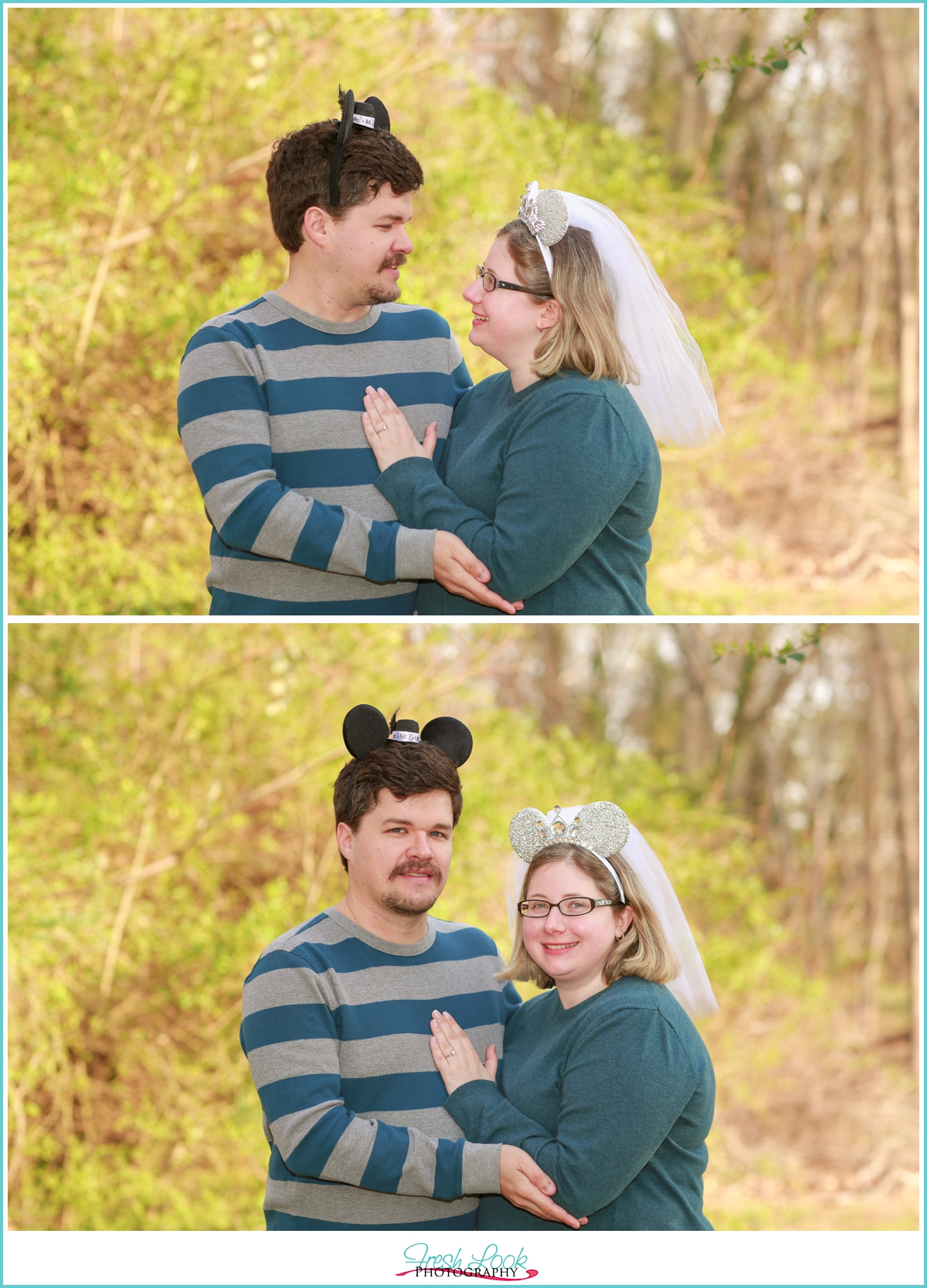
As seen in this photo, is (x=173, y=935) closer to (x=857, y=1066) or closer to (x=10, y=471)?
(x=10, y=471)

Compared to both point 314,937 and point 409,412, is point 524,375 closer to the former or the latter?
point 409,412

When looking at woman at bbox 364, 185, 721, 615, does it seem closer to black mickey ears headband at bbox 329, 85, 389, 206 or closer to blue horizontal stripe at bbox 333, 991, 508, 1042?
black mickey ears headband at bbox 329, 85, 389, 206

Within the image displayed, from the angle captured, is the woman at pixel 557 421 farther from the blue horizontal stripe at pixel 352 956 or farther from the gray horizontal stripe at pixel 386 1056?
the gray horizontal stripe at pixel 386 1056

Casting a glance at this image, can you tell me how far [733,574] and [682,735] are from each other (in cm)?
101

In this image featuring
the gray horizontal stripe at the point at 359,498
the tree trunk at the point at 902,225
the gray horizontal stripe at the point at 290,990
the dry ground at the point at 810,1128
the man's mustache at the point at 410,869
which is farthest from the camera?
the tree trunk at the point at 902,225

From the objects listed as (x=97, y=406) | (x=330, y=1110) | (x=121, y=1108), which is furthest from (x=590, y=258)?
(x=121, y=1108)

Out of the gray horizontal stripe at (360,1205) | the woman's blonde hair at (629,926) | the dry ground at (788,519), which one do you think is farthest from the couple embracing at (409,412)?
the dry ground at (788,519)

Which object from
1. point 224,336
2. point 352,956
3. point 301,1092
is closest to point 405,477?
point 224,336

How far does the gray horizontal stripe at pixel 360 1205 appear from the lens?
2.23 meters

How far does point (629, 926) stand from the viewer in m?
2.27

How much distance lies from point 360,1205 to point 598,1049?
535 mm

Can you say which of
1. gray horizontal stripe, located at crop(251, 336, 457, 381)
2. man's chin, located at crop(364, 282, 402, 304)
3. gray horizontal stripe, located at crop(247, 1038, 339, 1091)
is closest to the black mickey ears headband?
man's chin, located at crop(364, 282, 402, 304)

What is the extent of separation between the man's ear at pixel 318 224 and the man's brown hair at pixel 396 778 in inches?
37.6

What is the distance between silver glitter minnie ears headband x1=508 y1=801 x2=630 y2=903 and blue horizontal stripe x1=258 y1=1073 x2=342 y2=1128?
53 centimetres
